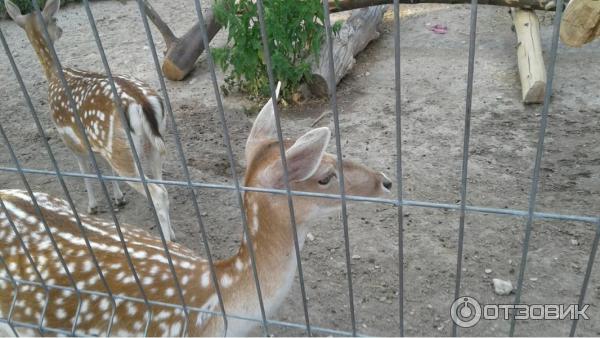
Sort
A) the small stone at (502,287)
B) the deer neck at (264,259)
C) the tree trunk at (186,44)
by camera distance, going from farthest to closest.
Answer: the tree trunk at (186,44) → the small stone at (502,287) → the deer neck at (264,259)

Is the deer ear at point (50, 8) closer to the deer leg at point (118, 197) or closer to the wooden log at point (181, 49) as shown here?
the deer leg at point (118, 197)

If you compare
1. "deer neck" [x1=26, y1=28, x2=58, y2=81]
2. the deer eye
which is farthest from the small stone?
"deer neck" [x1=26, y1=28, x2=58, y2=81]

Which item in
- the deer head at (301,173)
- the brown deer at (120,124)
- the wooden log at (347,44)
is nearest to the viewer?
the deer head at (301,173)

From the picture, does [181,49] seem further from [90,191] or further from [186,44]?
[90,191]

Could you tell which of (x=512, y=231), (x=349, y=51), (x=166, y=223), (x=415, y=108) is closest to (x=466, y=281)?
(x=512, y=231)

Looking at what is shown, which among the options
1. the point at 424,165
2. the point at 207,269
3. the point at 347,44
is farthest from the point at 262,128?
the point at 347,44

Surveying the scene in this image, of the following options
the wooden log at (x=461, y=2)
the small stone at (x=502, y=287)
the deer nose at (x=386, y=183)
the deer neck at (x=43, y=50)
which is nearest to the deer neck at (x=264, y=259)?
the deer nose at (x=386, y=183)

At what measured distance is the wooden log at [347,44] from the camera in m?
5.77

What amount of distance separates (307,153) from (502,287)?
→ 1936 millimetres

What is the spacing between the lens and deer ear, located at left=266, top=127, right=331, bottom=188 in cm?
187

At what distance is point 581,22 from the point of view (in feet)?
8.88

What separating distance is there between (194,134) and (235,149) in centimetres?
55

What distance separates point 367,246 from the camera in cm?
378

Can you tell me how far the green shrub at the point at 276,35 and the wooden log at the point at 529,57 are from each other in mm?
1960
